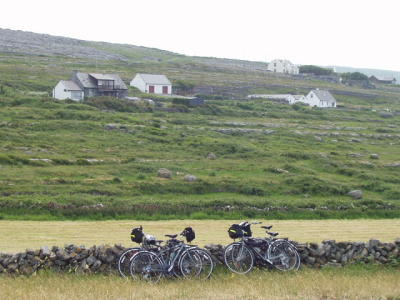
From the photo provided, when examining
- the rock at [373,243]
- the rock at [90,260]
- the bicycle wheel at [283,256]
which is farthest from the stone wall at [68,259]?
the rock at [373,243]

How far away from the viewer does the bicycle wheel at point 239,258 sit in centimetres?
1973

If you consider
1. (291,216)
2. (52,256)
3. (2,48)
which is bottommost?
(291,216)

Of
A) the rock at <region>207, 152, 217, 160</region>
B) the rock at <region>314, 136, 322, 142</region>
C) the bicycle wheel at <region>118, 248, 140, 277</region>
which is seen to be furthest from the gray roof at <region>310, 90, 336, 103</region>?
the bicycle wheel at <region>118, 248, 140, 277</region>

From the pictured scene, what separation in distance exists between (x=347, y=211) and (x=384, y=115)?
92.3m

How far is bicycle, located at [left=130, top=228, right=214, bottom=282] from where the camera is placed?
18.5 metres

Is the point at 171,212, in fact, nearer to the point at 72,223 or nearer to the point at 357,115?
the point at 72,223

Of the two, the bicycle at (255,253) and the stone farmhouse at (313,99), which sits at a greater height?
the stone farmhouse at (313,99)

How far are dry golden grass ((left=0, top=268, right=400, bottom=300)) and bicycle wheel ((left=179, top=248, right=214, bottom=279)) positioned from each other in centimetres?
35

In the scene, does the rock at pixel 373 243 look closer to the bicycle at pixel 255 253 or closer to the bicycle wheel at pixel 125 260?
the bicycle at pixel 255 253

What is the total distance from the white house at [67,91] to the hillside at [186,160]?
7405mm

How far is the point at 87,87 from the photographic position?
108 m

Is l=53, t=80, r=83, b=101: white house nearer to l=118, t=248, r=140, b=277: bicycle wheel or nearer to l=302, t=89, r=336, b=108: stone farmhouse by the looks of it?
l=302, t=89, r=336, b=108: stone farmhouse

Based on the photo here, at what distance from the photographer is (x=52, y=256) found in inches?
748

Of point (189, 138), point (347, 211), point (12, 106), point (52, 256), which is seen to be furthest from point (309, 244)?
point (12, 106)
